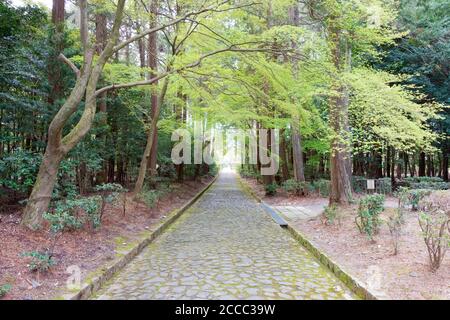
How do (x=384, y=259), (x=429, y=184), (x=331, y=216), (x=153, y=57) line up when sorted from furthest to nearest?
1. (x=429, y=184)
2. (x=153, y=57)
3. (x=331, y=216)
4. (x=384, y=259)

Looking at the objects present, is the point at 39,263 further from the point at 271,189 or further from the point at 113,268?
the point at 271,189

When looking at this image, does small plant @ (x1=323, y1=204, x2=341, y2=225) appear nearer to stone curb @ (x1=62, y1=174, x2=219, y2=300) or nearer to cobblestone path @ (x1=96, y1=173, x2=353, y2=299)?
cobblestone path @ (x1=96, y1=173, x2=353, y2=299)

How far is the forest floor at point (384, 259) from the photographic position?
486 centimetres

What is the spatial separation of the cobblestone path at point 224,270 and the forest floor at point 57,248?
632 millimetres


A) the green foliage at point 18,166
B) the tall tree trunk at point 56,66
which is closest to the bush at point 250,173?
the tall tree trunk at point 56,66

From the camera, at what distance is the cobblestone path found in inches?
207

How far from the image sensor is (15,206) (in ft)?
32.9

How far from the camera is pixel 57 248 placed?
6555mm

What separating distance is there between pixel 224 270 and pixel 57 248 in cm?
304

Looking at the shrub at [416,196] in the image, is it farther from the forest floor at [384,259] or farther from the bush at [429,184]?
the bush at [429,184]

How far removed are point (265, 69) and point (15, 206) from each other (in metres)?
8.16

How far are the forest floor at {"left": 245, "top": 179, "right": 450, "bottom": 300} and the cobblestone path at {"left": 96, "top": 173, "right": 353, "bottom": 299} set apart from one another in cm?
48

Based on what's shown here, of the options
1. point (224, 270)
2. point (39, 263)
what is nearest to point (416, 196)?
point (224, 270)

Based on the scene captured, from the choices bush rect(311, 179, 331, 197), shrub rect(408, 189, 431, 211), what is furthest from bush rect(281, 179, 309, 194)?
shrub rect(408, 189, 431, 211)
